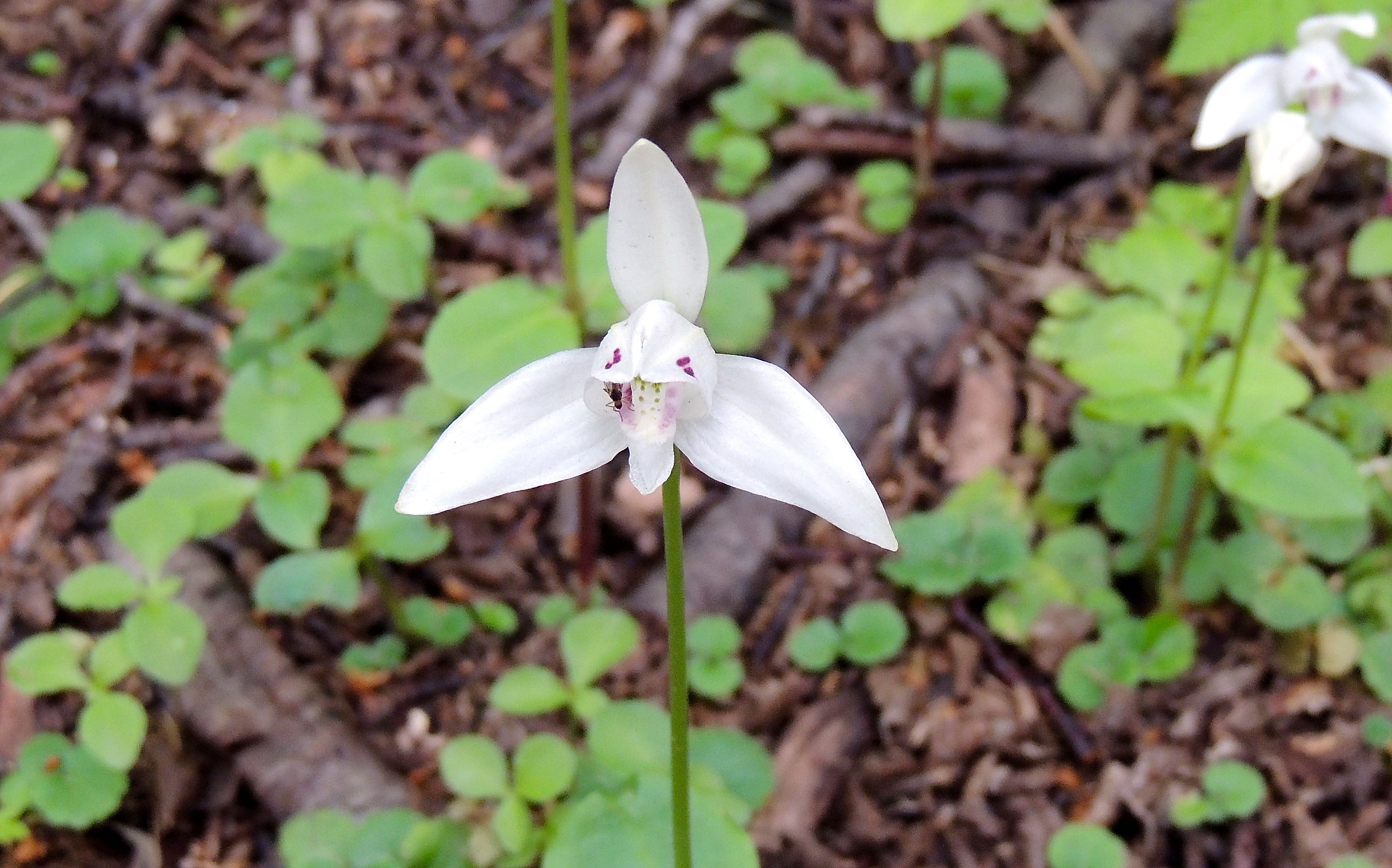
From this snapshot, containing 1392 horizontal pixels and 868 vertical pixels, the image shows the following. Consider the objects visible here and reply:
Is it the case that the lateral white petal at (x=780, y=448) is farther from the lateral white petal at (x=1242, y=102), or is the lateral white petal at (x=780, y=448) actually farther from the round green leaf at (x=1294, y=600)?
the round green leaf at (x=1294, y=600)

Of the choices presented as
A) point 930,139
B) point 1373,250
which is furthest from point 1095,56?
point 1373,250

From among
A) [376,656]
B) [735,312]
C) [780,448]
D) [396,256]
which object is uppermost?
[780,448]

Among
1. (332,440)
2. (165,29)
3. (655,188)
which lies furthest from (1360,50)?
(165,29)

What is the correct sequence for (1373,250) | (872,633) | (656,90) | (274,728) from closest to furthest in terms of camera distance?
(274,728), (872,633), (1373,250), (656,90)

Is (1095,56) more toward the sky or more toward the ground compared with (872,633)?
more toward the sky

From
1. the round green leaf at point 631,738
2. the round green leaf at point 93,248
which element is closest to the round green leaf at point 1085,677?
the round green leaf at point 631,738

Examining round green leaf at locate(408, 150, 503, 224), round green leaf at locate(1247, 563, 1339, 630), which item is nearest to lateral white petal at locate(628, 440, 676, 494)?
round green leaf at locate(408, 150, 503, 224)

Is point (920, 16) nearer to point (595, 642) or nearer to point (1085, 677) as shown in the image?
point (1085, 677)
